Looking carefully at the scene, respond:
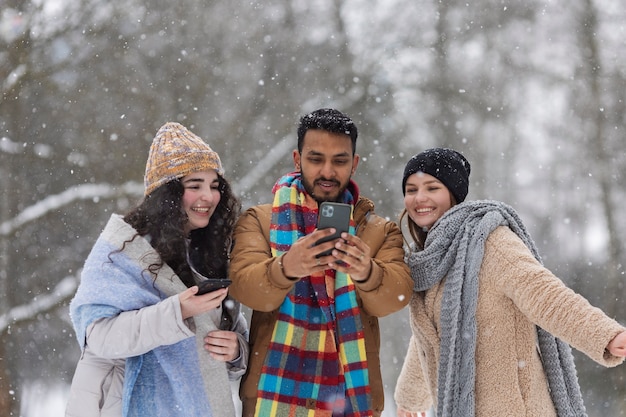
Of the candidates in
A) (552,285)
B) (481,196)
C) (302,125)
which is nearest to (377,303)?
(552,285)

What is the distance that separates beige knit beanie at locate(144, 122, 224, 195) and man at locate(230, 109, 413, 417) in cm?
29

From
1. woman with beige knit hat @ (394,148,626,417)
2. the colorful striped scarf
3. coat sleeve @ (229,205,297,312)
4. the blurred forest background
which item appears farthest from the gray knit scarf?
the blurred forest background

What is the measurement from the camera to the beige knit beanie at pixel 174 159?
7.19 ft

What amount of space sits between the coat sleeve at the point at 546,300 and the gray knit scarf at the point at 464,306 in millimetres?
60

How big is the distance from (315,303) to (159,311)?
0.56 meters

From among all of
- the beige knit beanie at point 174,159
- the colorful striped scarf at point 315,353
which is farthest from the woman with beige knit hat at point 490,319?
the beige knit beanie at point 174,159

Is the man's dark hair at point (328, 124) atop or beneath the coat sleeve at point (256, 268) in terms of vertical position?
atop

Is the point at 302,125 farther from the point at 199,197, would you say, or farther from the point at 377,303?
the point at 377,303

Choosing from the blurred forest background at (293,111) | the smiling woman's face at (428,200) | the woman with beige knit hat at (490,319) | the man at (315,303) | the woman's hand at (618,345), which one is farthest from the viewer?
the blurred forest background at (293,111)

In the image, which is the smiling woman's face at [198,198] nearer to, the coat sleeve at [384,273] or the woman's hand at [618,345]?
the coat sleeve at [384,273]

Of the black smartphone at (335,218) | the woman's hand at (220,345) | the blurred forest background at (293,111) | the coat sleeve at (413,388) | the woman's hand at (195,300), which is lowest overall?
the coat sleeve at (413,388)

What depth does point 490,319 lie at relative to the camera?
208cm

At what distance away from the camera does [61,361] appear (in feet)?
21.0

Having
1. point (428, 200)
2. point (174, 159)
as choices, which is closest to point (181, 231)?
point (174, 159)
